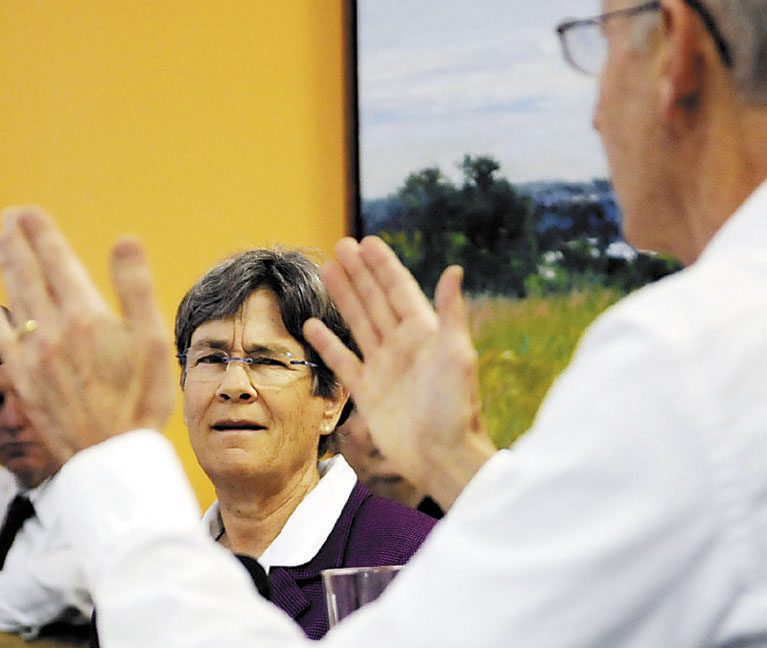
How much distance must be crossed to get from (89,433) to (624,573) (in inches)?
17.3

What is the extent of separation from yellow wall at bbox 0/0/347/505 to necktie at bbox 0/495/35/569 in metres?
0.94

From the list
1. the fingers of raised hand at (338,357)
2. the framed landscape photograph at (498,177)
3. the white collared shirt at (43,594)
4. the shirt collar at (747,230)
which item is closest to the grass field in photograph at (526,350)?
the framed landscape photograph at (498,177)

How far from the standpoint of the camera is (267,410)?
84.9 inches

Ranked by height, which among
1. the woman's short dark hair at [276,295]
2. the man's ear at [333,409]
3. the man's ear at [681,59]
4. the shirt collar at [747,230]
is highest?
the man's ear at [681,59]

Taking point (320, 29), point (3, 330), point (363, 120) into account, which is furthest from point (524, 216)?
point (3, 330)

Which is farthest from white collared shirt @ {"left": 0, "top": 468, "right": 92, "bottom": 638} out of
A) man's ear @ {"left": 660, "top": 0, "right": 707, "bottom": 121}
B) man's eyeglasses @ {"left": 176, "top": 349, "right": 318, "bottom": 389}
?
man's ear @ {"left": 660, "top": 0, "right": 707, "bottom": 121}

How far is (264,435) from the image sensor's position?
6.97ft

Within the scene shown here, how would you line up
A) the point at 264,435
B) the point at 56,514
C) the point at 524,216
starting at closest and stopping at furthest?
the point at 56,514, the point at 264,435, the point at 524,216

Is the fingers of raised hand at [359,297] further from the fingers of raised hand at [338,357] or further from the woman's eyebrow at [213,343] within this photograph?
the woman's eyebrow at [213,343]

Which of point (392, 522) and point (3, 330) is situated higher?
point (3, 330)

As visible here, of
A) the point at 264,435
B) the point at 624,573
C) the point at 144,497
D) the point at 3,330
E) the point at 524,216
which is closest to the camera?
the point at 624,573

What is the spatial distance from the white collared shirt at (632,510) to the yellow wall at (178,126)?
242 centimetres

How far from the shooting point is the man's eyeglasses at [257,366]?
216 cm

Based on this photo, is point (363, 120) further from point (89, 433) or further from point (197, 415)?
point (89, 433)
